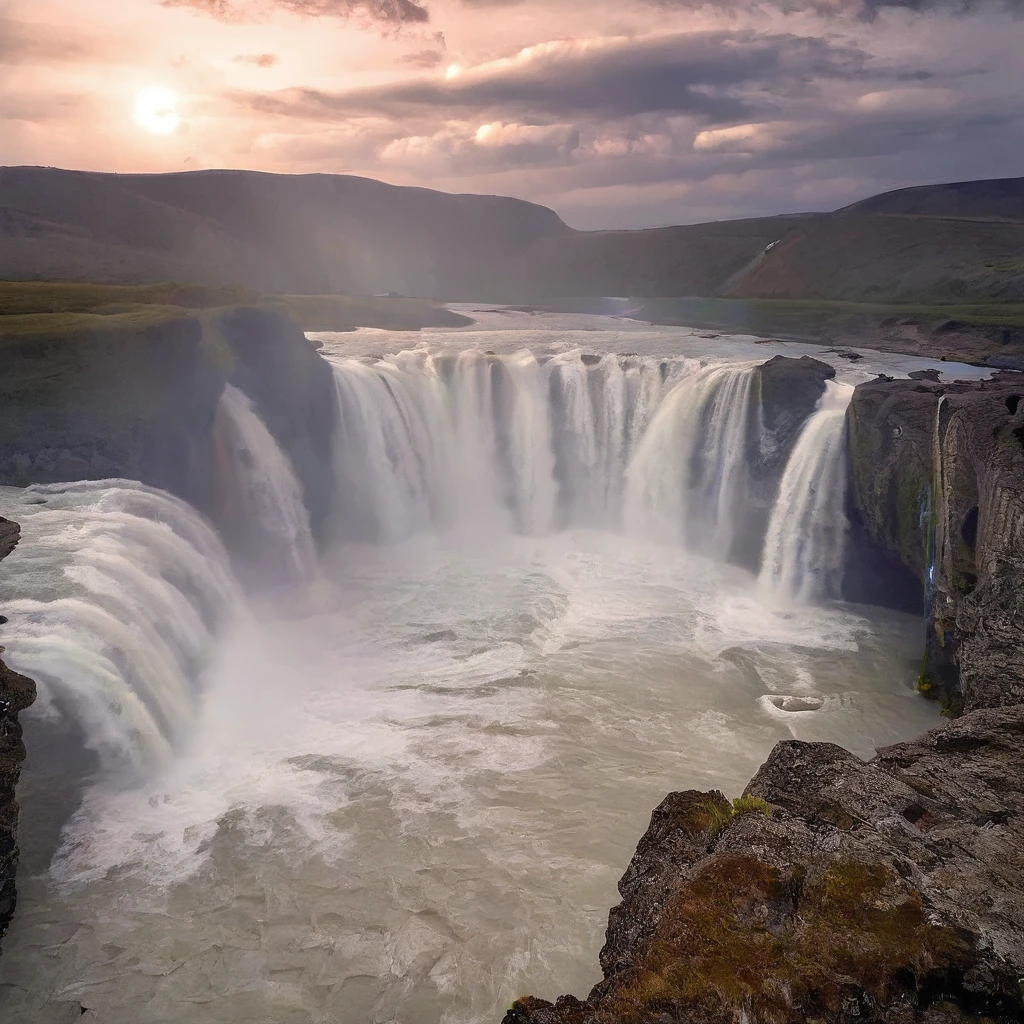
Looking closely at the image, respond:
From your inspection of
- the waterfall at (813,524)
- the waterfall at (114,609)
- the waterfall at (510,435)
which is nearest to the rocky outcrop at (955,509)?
the waterfall at (813,524)

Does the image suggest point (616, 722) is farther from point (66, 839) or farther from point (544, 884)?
point (66, 839)

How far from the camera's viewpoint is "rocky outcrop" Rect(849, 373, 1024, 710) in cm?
1130

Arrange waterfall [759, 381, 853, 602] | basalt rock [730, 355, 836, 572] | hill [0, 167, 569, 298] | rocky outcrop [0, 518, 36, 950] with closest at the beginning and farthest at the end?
rocky outcrop [0, 518, 36, 950] < waterfall [759, 381, 853, 602] < basalt rock [730, 355, 836, 572] < hill [0, 167, 569, 298]

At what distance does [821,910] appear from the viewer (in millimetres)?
4738

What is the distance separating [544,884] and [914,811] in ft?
15.3

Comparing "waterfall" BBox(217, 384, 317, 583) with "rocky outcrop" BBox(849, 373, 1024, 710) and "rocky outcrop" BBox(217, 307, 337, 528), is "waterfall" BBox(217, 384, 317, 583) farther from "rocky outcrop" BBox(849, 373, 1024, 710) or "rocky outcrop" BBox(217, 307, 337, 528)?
"rocky outcrop" BBox(849, 373, 1024, 710)

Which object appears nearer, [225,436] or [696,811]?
[696,811]

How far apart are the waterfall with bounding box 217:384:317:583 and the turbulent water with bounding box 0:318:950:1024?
0.08 meters

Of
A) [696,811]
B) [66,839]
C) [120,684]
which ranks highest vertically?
[696,811]

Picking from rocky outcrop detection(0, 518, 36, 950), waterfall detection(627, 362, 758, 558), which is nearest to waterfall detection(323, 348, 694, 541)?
waterfall detection(627, 362, 758, 558)

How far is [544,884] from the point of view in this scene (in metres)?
9.33

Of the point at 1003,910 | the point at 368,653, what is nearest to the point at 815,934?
the point at 1003,910

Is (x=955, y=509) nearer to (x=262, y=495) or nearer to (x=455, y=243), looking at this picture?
(x=262, y=495)

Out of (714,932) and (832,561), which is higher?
(714,932)
